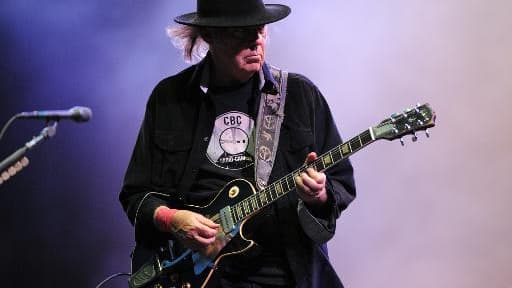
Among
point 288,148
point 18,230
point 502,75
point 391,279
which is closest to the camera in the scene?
point 288,148

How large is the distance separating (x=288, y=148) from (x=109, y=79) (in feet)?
4.96

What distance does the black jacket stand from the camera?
275cm

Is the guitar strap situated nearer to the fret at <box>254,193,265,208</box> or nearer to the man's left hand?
the fret at <box>254,193,265,208</box>

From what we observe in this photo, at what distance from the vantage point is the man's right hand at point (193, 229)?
9.18ft

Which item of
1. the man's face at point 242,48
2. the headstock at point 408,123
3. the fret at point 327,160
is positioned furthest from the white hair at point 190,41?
the headstock at point 408,123

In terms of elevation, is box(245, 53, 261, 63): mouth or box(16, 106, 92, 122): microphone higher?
box(16, 106, 92, 122): microphone

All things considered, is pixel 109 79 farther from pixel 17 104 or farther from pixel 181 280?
pixel 181 280

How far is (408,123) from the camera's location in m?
2.57

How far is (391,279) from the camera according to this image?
11.7 ft

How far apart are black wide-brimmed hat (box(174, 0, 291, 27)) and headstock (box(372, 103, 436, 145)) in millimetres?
635

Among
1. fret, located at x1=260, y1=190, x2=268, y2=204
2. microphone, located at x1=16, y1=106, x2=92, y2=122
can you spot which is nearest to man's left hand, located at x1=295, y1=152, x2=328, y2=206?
fret, located at x1=260, y1=190, x2=268, y2=204

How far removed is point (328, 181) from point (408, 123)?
1.32ft

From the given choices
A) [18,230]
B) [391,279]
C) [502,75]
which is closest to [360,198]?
[391,279]

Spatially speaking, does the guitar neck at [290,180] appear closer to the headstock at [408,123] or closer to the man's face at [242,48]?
the headstock at [408,123]
